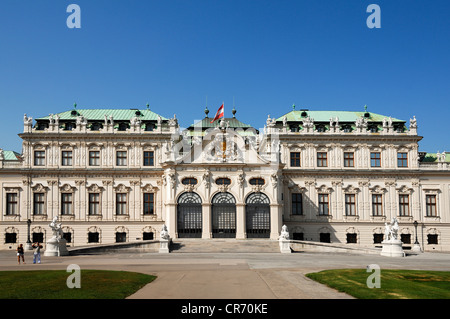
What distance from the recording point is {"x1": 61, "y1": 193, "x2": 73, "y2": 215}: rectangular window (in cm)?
6084

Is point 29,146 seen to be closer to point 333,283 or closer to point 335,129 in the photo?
point 335,129

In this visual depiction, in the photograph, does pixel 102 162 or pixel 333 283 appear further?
pixel 102 162

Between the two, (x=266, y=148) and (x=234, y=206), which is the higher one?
(x=266, y=148)

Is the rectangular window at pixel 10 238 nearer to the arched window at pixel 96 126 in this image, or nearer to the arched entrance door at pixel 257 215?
the arched window at pixel 96 126

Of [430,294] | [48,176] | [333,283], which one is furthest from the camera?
[48,176]

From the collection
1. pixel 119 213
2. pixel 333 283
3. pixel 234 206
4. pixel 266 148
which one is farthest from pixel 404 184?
pixel 333 283

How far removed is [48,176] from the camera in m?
60.8

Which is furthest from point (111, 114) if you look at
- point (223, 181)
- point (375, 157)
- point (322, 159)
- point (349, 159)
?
point (375, 157)

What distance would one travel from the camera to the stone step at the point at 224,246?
49369mm

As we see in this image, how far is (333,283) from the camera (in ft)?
73.6

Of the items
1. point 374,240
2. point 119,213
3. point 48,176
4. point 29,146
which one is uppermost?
point 29,146
